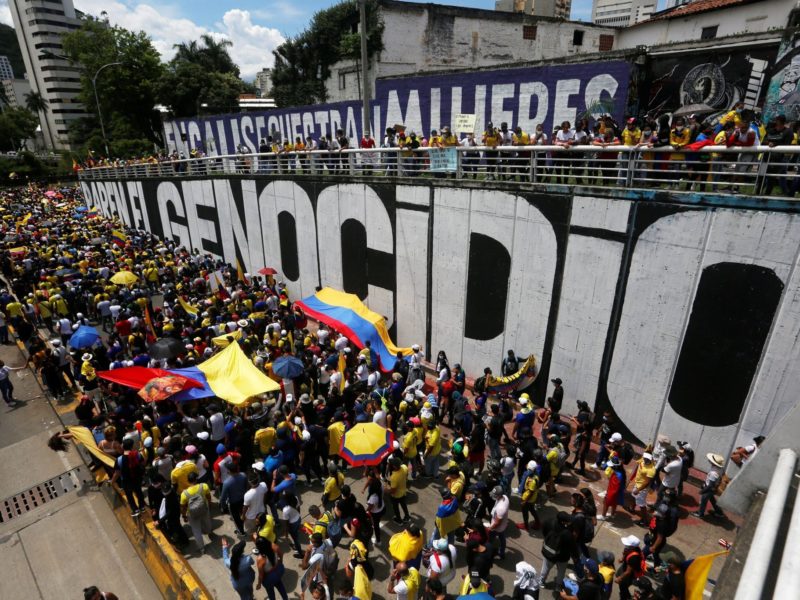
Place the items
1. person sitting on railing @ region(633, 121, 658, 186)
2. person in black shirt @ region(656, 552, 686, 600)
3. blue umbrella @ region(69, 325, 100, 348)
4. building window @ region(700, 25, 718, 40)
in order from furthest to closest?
building window @ region(700, 25, 718, 40) < blue umbrella @ region(69, 325, 100, 348) < person sitting on railing @ region(633, 121, 658, 186) < person in black shirt @ region(656, 552, 686, 600)

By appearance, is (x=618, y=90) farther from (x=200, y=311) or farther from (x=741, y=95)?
(x=200, y=311)

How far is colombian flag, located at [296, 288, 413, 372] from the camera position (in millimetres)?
11750

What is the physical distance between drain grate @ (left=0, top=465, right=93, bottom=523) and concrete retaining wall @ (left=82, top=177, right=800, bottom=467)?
8.71m

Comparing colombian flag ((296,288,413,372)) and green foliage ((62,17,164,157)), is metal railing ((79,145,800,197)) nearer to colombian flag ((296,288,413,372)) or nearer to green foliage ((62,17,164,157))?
colombian flag ((296,288,413,372))

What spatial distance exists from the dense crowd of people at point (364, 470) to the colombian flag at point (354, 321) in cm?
30

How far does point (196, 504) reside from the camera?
22.2ft

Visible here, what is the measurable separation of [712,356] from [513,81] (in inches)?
457

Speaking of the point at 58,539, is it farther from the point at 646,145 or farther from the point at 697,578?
the point at 646,145

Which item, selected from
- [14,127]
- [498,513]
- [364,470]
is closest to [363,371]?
[364,470]

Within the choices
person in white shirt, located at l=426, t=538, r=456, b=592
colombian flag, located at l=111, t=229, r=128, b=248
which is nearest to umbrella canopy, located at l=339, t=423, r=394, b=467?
person in white shirt, located at l=426, t=538, r=456, b=592

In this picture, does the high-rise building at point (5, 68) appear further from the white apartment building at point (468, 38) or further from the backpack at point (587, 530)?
the backpack at point (587, 530)

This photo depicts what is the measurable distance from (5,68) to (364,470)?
248171 mm

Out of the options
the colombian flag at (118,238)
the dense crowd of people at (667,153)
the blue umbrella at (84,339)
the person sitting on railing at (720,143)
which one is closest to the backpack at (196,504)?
the blue umbrella at (84,339)

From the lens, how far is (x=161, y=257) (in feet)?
70.2
